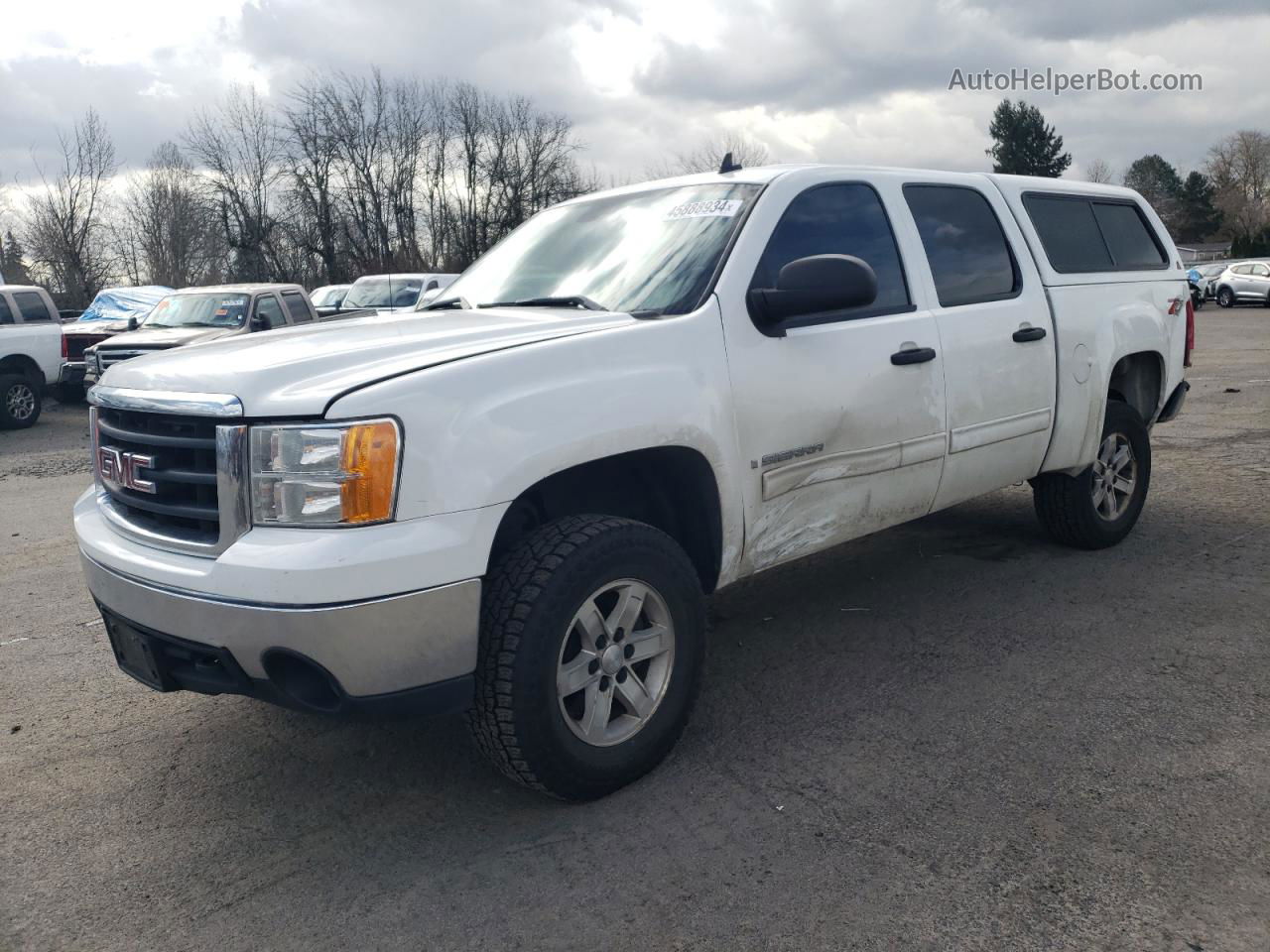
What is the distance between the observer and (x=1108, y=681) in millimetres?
4008

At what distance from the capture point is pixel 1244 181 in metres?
85.8

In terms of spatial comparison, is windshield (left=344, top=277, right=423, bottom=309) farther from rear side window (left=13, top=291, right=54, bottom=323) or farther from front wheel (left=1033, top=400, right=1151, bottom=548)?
front wheel (left=1033, top=400, right=1151, bottom=548)

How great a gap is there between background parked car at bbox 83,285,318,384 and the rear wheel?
2.75 feet

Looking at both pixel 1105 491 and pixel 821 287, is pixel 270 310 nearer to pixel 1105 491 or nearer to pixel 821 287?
pixel 1105 491

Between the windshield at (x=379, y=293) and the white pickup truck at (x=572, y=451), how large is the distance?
17338 mm

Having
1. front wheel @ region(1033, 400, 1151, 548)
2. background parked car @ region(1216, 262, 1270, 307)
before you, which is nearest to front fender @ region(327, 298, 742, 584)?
front wheel @ region(1033, 400, 1151, 548)

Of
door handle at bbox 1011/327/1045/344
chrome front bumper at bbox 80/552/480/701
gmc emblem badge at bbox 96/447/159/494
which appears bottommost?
chrome front bumper at bbox 80/552/480/701

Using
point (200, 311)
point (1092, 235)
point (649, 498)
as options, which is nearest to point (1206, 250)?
point (200, 311)

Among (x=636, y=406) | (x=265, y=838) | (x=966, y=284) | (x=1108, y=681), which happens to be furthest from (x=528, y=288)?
(x=1108, y=681)

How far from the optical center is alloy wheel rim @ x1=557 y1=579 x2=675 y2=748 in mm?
3154

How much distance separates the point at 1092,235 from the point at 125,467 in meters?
4.72

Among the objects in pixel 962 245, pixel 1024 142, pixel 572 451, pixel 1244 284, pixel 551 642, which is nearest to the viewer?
pixel 551 642

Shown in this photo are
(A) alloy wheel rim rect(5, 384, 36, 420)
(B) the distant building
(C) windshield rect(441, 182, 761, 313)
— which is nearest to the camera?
(C) windshield rect(441, 182, 761, 313)

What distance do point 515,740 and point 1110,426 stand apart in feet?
12.9
